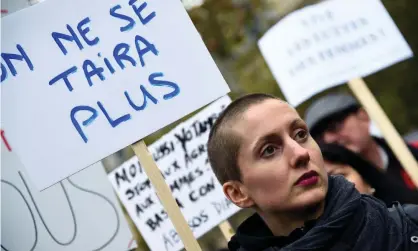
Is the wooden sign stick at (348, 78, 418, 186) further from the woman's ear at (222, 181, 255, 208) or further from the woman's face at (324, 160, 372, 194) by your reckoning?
the woman's ear at (222, 181, 255, 208)

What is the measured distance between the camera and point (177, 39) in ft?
6.70

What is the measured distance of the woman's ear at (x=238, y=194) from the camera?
1.75 metres

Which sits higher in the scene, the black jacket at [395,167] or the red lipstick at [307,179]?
the red lipstick at [307,179]

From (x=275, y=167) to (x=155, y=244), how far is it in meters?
1.91

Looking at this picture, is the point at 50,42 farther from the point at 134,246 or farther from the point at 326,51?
the point at 326,51

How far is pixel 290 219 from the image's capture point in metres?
1.66

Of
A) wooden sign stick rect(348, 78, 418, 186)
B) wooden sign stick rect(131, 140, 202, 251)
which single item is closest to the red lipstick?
wooden sign stick rect(131, 140, 202, 251)

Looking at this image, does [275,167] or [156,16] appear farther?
[156,16]

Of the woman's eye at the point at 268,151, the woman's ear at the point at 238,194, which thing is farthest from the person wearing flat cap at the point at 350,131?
the woman's eye at the point at 268,151

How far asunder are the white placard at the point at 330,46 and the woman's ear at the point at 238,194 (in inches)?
61.4

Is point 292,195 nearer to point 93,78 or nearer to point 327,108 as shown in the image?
point 93,78

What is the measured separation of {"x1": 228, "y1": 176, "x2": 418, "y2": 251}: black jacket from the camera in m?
1.54

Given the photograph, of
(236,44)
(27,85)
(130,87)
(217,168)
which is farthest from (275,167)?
(236,44)

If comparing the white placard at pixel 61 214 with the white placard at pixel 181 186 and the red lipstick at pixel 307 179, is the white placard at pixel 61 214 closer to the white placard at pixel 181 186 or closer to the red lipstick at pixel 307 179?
the white placard at pixel 181 186
